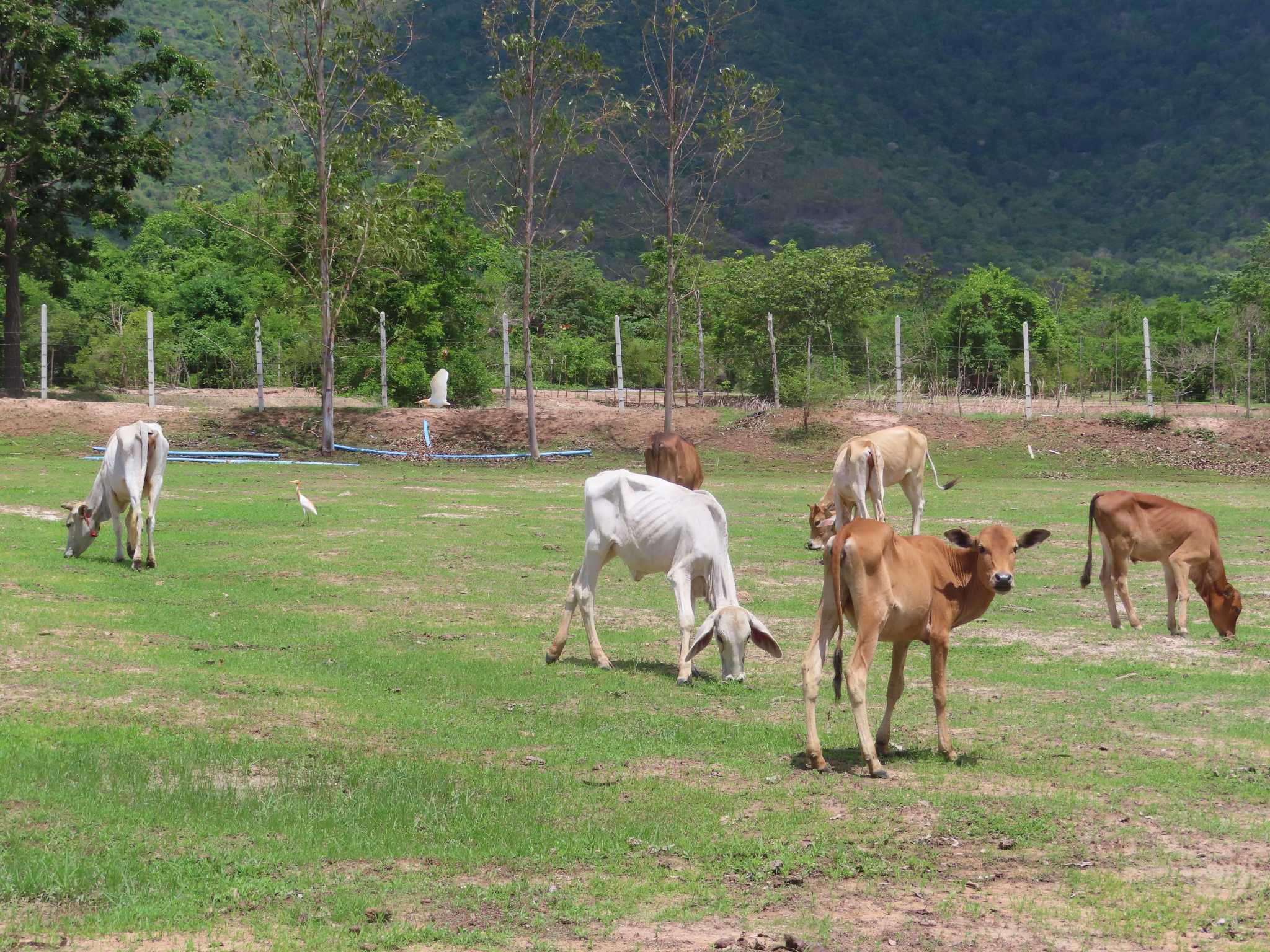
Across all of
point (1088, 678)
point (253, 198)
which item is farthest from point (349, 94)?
point (1088, 678)

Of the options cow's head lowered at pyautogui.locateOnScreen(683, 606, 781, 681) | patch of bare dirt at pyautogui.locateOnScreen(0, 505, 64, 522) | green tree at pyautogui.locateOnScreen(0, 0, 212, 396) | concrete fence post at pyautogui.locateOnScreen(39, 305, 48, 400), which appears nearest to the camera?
cow's head lowered at pyautogui.locateOnScreen(683, 606, 781, 681)

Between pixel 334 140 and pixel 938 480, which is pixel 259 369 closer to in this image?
pixel 334 140

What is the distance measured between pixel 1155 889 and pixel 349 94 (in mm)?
39084

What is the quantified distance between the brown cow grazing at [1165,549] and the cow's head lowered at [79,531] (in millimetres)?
12998

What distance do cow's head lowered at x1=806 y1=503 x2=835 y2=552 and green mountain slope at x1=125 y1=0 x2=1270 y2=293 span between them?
283 feet

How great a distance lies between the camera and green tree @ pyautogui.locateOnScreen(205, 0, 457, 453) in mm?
40500

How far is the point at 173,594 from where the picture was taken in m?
15.9

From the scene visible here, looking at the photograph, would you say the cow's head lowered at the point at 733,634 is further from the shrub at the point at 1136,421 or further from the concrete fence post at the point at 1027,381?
the shrub at the point at 1136,421

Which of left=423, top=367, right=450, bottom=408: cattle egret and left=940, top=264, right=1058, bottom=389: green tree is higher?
left=940, top=264, right=1058, bottom=389: green tree

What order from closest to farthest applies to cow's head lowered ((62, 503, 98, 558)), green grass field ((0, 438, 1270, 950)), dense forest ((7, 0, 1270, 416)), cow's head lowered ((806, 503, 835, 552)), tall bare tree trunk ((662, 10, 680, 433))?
1. green grass field ((0, 438, 1270, 950))
2. cow's head lowered ((62, 503, 98, 558))
3. cow's head lowered ((806, 503, 835, 552))
4. tall bare tree trunk ((662, 10, 680, 433))
5. dense forest ((7, 0, 1270, 416))

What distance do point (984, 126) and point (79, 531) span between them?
5565 inches

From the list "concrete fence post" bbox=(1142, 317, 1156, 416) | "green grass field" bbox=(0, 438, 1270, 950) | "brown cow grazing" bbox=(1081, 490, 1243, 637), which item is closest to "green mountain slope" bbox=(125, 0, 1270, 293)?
"concrete fence post" bbox=(1142, 317, 1156, 416)

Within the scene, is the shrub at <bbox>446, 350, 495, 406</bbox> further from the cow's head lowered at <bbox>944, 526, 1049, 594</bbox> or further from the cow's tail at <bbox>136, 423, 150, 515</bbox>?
the cow's head lowered at <bbox>944, 526, 1049, 594</bbox>

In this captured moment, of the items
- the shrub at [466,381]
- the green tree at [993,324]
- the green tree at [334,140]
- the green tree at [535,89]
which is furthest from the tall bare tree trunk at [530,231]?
the green tree at [993,324]
